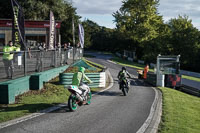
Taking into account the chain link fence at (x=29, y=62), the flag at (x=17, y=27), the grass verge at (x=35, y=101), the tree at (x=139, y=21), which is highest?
the tree at (x=139, y=21)

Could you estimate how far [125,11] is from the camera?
55031mm

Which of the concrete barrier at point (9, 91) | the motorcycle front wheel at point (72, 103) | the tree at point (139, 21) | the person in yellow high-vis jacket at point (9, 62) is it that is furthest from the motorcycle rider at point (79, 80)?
the tree at point (139, 21)

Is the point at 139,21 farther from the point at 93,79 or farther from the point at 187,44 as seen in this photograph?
the point at 93,79

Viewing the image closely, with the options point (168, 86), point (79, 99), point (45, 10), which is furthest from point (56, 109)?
point (45, 10)

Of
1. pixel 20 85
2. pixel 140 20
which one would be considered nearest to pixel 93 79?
pixel 20 85

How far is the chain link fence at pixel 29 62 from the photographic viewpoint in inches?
408

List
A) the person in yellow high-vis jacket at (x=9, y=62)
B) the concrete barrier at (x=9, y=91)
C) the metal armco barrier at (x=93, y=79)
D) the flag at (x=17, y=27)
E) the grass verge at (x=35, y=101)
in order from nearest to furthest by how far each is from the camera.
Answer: the grass verge at (x=35, y=101) → the concrete barrier at (x=9, y=91) → the person in yellow high-vis jacket at (x=9, y=62) → the flag at (x=17, y=27) → the metal armco barrier at (x=93, y=79)

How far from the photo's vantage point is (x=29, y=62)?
475 inches

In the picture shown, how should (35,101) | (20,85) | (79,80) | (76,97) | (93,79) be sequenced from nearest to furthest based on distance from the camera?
1. (76,97)
2. (79,80)
3. (35,101)
4. (20,85)
5. (93,79)

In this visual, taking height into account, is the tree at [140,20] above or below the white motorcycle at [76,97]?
above

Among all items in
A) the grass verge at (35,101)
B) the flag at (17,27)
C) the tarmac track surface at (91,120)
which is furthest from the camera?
the flag at (17,27)

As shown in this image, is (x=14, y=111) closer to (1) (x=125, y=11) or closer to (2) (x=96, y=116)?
(2) (x=96, y=116)

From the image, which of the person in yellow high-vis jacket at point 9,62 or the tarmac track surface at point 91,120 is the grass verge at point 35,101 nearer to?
the tarmac track surface at point 91,120

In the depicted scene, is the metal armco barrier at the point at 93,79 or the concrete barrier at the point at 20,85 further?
the metal armco barrier at the point at 93,79
